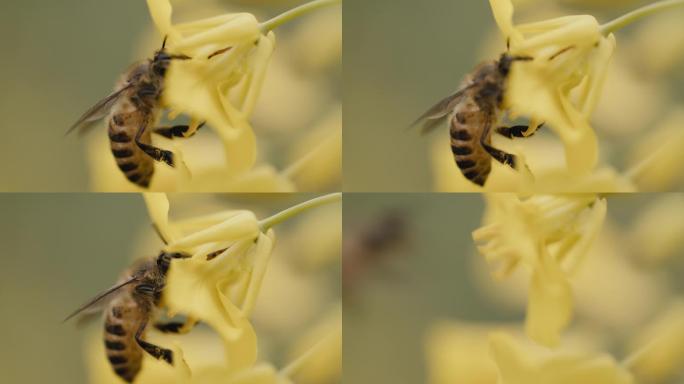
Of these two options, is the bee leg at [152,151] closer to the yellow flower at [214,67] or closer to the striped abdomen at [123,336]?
the yellow flower at [214,67]

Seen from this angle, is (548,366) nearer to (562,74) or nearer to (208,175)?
(562,74)

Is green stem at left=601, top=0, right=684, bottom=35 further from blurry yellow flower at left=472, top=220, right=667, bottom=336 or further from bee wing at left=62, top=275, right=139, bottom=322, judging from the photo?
bee wing at left=62, top=275, right=139, bottom=322

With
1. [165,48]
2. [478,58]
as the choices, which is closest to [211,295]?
[165,48]

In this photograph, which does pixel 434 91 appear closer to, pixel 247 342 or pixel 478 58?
pixel 478 58

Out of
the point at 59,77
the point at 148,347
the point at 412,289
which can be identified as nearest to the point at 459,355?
the point at 412,289

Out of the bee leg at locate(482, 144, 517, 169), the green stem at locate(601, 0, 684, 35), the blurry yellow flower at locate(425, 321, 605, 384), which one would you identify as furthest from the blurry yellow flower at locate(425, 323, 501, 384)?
the green stem at locate(601, 0, 684, 35)
